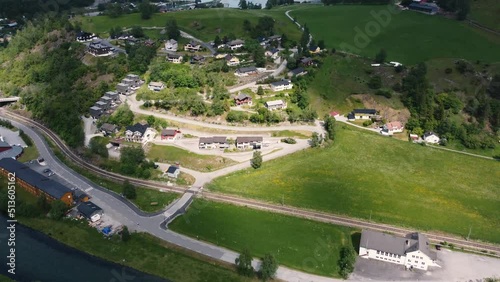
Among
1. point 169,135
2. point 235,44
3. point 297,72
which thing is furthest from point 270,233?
point 235,44

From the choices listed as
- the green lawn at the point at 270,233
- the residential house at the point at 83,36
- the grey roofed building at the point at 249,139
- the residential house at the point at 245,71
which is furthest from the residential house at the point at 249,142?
the residential house at the point at 83,36

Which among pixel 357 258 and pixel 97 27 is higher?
pixel 97 27

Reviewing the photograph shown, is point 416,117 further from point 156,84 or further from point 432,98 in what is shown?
point 156,84

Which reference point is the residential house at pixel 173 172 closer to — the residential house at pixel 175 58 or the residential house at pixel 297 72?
the residential house at pixel 297 72

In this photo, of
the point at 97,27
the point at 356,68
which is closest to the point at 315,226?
the point at 356,68

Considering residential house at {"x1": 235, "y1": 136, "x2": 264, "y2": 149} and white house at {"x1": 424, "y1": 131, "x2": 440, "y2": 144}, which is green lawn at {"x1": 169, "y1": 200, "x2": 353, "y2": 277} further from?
white house at {"x1": 424, "y1": 131, "x2": 440, "y2": 144}

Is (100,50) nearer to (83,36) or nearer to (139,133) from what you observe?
(83,36)

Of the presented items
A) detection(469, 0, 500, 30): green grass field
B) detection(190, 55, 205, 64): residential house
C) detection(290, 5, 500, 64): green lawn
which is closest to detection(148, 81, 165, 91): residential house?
detection(190, 55, 205, 64): residential house
